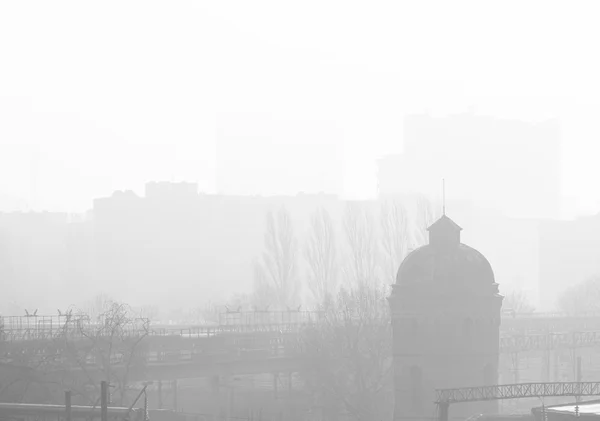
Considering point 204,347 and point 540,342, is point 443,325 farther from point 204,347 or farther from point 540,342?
point 540,342

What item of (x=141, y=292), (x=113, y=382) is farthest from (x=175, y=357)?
(x=141, y=292)

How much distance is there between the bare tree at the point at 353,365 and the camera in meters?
69.0

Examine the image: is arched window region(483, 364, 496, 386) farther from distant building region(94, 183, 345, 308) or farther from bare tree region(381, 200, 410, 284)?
distant building region(94, 183, 345, 308)

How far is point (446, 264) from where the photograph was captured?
58750mm

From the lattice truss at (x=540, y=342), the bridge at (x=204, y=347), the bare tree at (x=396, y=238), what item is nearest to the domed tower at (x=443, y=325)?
the bridge at (x=204, y=347)

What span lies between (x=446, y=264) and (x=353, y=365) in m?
14.7

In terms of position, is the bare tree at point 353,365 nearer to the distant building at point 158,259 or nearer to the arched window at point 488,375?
the arched window at point 488,375

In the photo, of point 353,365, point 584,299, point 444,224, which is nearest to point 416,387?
point 444,224

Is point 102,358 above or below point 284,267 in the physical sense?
below

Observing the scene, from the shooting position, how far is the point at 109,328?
7175 centimetres

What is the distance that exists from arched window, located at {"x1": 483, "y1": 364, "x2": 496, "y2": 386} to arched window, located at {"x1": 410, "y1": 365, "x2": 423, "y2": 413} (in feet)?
9.19

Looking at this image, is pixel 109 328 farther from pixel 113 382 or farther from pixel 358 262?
pixel 358 262

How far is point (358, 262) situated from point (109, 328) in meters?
48.7

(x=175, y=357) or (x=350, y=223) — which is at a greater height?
(x=350, y=223)
